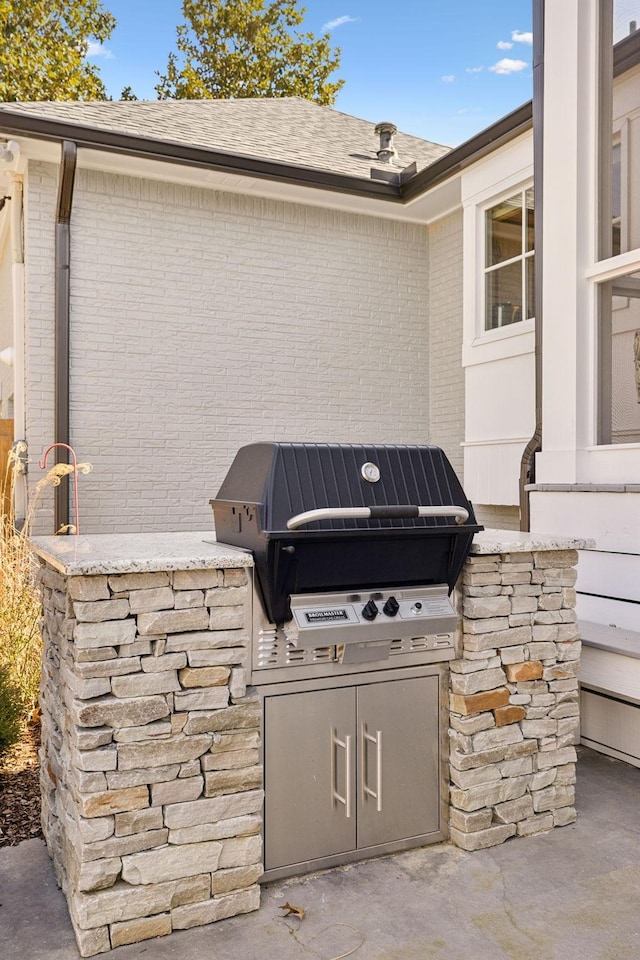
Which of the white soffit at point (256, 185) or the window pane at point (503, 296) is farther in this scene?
the window pane at point (503, 296)

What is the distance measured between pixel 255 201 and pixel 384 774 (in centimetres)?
510

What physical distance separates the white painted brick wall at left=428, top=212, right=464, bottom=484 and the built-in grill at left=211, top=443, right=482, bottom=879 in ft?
13.4

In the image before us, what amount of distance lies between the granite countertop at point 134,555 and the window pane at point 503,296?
383cm

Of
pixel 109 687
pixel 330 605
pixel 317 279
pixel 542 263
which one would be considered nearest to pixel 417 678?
pixel 330 605

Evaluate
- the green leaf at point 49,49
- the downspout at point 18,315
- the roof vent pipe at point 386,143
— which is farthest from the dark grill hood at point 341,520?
the green leaf at point 49,49

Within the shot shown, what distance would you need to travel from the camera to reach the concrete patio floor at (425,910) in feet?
6.21

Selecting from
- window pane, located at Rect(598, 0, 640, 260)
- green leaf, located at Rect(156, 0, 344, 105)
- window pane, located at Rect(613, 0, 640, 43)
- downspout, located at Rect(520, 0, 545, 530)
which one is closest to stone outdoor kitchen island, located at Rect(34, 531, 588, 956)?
downspout, located at Rect(520, 0, 545, 530)

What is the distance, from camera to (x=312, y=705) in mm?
2227

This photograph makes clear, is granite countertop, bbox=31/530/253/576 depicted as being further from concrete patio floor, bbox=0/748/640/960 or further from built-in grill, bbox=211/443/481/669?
concrete patio floor, bbox=0/748/640/960

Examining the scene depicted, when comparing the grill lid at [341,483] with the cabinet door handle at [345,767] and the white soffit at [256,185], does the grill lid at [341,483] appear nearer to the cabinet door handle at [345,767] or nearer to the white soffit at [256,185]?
the cabinet door handle at [345,767]

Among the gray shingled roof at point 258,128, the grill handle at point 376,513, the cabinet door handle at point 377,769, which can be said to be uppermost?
the gray shingled roof at point 258,128

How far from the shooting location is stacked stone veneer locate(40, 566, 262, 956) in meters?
1.92

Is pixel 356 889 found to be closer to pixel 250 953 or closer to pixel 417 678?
pixel 250 953

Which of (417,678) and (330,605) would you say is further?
(417,678)
